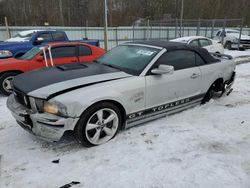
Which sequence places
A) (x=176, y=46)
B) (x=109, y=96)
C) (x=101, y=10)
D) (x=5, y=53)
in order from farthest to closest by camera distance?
1. (x=101, y=10)
2. (x=5, y=53)
3. (x=176, y=46)
4. (x=109, y=96)

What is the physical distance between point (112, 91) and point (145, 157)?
3.46 ft

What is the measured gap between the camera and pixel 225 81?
5.58 m

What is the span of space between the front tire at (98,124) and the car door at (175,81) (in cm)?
70

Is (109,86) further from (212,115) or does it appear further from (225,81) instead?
(225,81)

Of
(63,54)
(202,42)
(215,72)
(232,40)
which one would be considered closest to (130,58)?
(215,72)

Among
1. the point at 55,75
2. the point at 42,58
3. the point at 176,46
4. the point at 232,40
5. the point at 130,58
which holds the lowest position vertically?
the point at 232,40

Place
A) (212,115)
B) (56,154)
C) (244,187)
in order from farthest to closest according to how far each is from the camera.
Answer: (212,115), (56,154), (244,187)

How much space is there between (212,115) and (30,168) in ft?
11.3

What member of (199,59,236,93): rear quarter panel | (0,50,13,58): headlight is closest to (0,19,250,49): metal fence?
(0,50,13,58): headlight

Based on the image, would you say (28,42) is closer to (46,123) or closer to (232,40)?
(46,123)

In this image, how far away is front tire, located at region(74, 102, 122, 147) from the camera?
322 cm

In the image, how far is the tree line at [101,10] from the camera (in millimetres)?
28312

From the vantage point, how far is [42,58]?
6.62 m

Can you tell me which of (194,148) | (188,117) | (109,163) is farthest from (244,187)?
(188,117)
